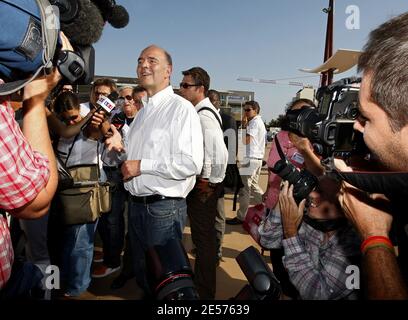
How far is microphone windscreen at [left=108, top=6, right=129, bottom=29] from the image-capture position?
4.09 feet

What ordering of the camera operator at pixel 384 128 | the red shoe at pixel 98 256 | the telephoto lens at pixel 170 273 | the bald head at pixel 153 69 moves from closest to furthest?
the telephoto lens at pixel 170 273
the camera operator at pixel 384 128
the bald head at pixel 153 69
the red shoe at pixel 98 256

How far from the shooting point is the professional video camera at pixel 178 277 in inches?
29.9

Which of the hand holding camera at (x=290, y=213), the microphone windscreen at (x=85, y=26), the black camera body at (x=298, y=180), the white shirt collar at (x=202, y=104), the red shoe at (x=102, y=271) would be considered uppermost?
the microphone windscreen at (x=85, y=26)

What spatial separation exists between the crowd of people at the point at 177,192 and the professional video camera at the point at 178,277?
7 centimetres

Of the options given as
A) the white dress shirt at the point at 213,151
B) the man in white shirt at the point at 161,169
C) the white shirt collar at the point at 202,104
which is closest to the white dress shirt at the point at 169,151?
the man in white shirt at the point at 161,169

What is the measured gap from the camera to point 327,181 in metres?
1.62

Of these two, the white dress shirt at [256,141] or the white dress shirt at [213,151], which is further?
the white dress shirt at [256,141]

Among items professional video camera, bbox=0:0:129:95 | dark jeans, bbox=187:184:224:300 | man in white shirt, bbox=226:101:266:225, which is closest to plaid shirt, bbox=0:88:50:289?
professional video camera, bbox=0:0:129:95

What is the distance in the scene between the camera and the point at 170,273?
77cm

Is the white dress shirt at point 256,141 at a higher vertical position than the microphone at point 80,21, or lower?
lower

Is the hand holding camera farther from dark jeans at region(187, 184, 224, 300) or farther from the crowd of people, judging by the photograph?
dark jeans at region(187, 184, 224, 300)

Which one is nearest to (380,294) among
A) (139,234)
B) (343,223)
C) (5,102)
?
(343,223)

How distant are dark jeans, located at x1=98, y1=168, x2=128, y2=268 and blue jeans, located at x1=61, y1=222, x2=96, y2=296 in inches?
17.2

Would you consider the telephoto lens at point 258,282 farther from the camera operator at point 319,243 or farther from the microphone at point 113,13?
the microphone at point 113,13
